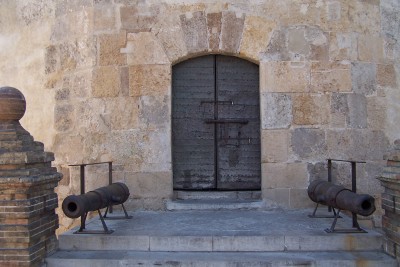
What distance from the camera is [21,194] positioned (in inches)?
171

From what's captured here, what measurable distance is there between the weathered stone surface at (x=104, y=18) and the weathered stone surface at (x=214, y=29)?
1.33m

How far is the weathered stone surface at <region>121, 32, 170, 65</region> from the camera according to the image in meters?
6.30

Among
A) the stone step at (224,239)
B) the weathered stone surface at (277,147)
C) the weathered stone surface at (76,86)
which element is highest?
the weathered stone surface at (76,86)

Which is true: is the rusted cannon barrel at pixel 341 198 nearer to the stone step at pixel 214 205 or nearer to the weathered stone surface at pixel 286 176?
the weathered stone surface at pixel 286 176

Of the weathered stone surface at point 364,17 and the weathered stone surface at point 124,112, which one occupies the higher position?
the weathered stone surface at point 364,17

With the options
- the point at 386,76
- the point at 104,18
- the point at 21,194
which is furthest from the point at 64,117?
the point at 386,76

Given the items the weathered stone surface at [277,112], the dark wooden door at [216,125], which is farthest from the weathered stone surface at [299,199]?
the weathered stone surface at [277,112]

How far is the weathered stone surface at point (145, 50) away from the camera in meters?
A: 6.30

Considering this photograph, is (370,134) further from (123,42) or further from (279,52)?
(123,42)

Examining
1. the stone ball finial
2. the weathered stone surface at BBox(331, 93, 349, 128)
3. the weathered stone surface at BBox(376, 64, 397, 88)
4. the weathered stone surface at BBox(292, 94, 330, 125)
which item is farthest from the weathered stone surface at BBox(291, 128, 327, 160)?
the stone ball finial

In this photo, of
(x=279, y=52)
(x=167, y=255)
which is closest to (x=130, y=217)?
(x=167, y=255)

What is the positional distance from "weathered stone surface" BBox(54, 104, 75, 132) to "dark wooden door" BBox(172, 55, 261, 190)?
1.48 metres

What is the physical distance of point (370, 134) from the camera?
632 centimetres

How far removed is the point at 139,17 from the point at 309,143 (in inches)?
114
